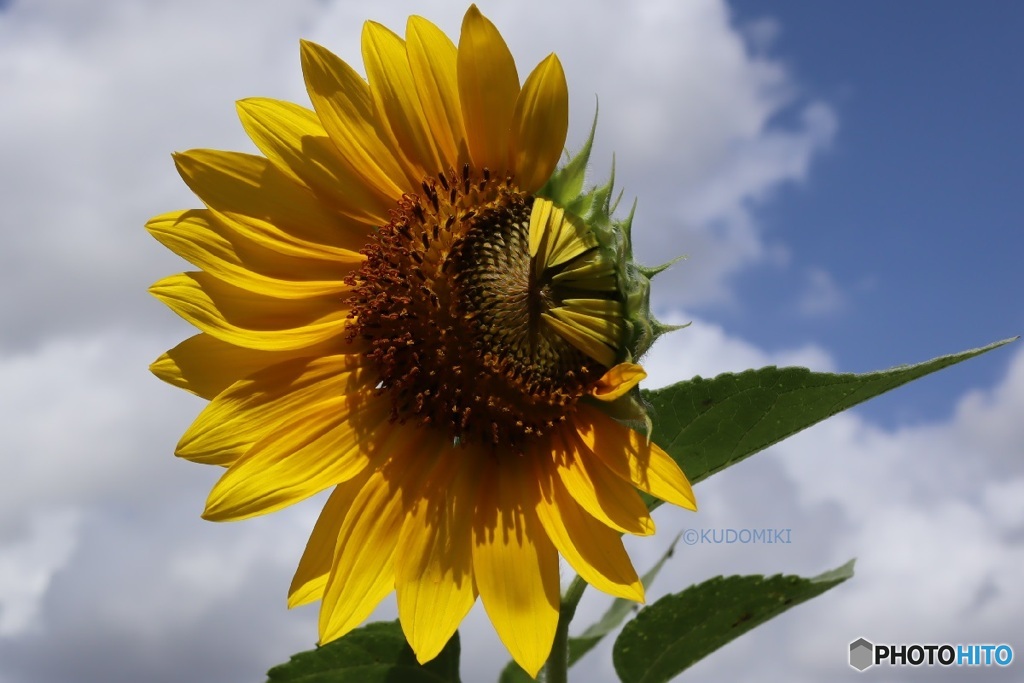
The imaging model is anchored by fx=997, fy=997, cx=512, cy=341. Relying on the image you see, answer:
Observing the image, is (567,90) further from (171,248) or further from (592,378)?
(171,248)

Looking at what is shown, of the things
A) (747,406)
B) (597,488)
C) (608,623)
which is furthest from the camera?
(608,623)

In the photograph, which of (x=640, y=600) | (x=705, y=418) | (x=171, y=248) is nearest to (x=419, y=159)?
(x=171, y=248)

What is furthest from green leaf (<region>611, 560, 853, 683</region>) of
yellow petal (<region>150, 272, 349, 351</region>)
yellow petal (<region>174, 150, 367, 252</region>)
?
yellow petal (<region>174, 150, 367, 252</region>)

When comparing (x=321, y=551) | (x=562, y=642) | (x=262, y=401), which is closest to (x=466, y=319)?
(x=262, y=401)

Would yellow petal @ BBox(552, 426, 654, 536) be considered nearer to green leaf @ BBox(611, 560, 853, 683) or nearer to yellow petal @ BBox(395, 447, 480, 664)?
yellow petal @ BBox(395, 447, 480, 664)

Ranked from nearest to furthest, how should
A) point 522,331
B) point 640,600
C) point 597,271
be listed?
point 640,600 → point 597,271 → point 522,331

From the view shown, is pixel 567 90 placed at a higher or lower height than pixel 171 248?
higher

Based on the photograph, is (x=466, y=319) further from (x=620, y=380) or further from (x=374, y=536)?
(x=374, y=536)
